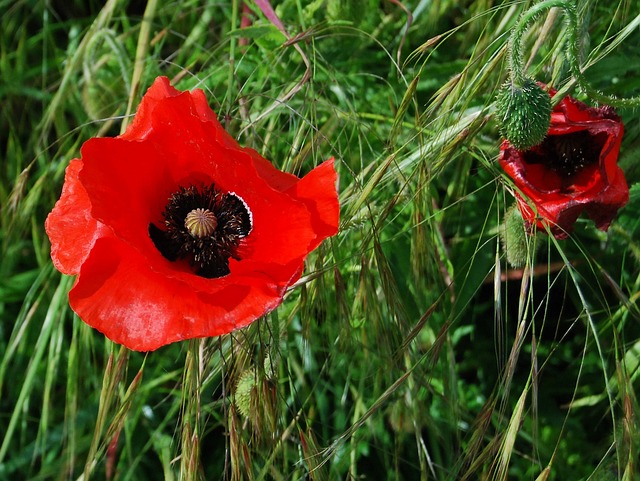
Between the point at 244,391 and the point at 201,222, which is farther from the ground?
the point at 201,222

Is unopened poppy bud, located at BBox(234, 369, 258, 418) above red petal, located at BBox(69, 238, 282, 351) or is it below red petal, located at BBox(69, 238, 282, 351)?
below

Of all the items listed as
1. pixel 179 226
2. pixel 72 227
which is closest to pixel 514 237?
pixel 179 226

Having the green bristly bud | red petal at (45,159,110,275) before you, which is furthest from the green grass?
red petal at (45,159,110,275)

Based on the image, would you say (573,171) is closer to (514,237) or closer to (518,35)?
(514,237)

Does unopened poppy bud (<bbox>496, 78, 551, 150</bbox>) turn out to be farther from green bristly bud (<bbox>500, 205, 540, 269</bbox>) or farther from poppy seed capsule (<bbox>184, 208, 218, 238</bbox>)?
poppy seed capsule (<bbox>184, 208, 218, 238</bbox>)

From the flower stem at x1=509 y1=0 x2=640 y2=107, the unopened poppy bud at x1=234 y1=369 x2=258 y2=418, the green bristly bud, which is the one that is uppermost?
the flower stem at x1=509 y1=0 x2=640 y2=107

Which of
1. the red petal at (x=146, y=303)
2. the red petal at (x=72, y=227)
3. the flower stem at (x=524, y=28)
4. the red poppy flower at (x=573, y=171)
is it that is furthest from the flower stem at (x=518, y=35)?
the red petal at (x=72, y=227)

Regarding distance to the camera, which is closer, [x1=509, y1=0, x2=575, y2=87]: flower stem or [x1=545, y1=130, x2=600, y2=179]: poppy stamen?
[x1=509, y1=0, x2=575, y2=87]: flower stem
